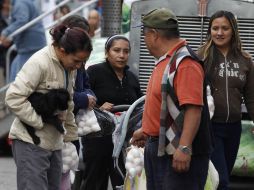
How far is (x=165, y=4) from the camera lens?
940 cm

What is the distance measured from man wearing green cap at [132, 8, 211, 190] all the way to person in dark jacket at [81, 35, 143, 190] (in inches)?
82.2

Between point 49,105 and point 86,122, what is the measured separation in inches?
45.1

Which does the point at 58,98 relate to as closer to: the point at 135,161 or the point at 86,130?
the point at 135,161

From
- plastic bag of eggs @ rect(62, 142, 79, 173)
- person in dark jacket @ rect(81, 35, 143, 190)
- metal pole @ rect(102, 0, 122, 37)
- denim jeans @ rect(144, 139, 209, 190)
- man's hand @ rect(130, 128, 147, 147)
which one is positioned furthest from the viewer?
metal pole @ rect(102, 0, 122, 37)

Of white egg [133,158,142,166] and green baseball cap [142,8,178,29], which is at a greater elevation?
green baseball cap [142,8,178,29]

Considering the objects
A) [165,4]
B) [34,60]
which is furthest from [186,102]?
[165,4]

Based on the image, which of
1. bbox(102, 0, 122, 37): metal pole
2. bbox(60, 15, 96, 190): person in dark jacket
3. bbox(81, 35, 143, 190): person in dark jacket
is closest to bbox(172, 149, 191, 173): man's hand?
bbox(60, 15, 96, 190): person in dark jacket

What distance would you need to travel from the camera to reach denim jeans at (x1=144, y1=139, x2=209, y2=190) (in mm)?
5801

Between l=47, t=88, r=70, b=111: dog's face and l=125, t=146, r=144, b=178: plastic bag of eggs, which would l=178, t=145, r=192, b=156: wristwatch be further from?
l=125, t=146, r=144, b=178: plastic bag of eggs

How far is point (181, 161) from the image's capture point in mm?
5688

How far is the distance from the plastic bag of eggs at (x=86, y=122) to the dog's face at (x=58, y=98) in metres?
1.00

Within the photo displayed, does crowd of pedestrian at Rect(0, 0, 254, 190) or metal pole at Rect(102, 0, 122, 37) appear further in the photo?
metal pole at Rect(102, 0, 122, 37)

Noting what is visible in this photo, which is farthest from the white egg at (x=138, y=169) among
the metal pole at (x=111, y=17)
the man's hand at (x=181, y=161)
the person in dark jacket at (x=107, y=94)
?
the metal pole at (x=111, y=17)

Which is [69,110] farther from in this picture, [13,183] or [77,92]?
[13,183]
